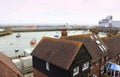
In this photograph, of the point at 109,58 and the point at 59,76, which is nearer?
the point at 59,76

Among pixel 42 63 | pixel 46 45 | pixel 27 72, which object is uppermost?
pixel 46 45

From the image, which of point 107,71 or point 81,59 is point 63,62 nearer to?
point 81,59

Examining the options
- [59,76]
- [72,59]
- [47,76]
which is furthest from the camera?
[47,76]

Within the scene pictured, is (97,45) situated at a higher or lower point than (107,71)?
higher

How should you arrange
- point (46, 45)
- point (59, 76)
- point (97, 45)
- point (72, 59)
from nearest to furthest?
point (72, 59)
point (59, 76)
point (46, 45)
point (97, 45)

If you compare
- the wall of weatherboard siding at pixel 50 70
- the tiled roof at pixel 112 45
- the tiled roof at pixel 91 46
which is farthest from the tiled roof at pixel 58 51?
the tiled roof at pixel 112 45

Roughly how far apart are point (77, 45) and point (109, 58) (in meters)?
10.6

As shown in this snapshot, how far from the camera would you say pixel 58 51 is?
51.8ft

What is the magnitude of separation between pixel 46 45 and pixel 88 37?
756cm

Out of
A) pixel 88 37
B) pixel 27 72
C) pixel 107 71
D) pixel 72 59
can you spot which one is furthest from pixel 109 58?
pixel 27 72

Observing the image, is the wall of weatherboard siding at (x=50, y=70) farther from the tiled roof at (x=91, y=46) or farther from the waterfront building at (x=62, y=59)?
the tiled roof at (x=91, y=46)

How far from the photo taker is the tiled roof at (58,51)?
14008 millimetres

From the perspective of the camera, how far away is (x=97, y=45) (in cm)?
2095

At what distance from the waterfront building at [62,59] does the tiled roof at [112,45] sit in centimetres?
831
